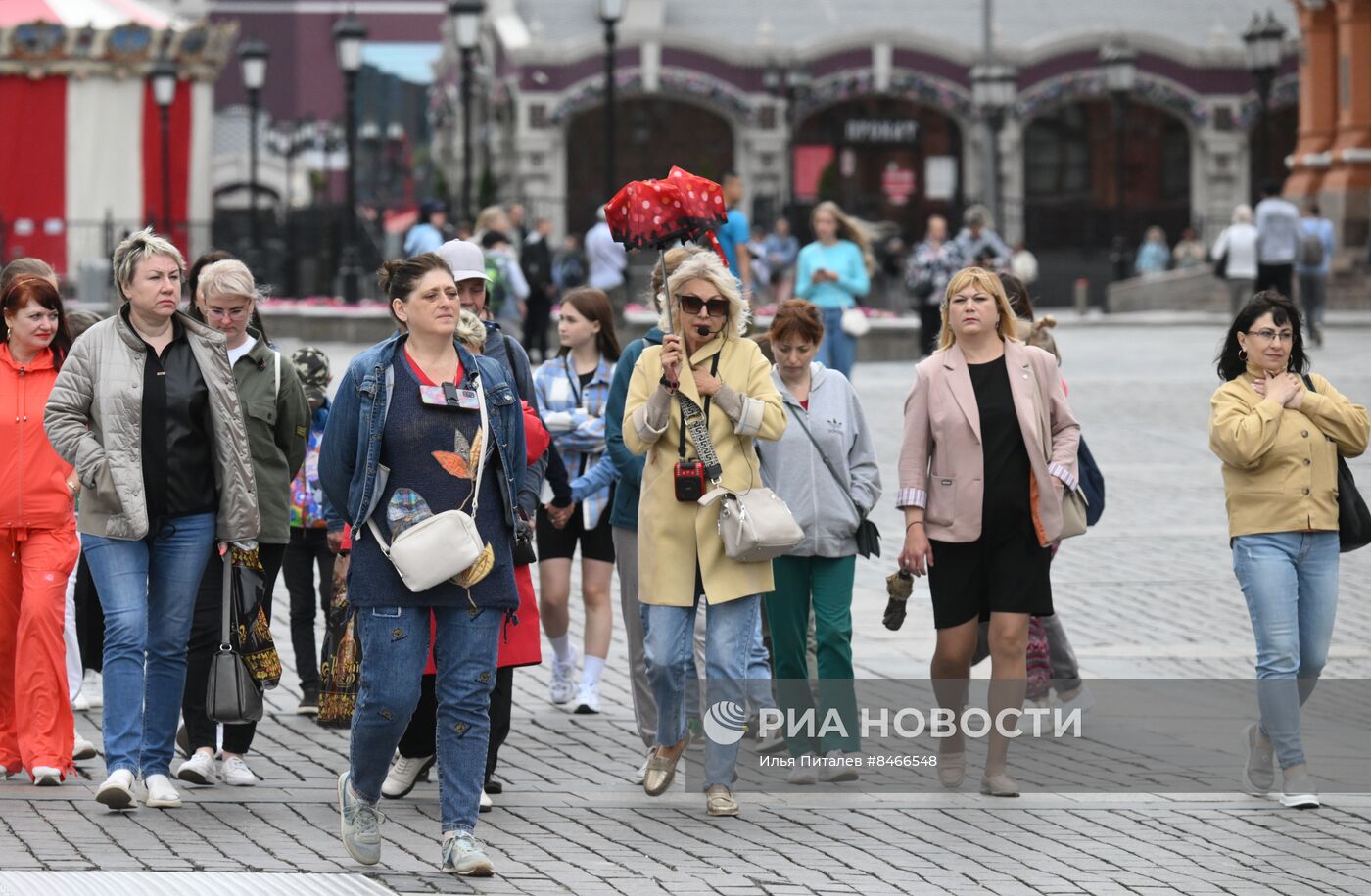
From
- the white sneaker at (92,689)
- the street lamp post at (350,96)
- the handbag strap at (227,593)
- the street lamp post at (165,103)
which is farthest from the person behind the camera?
the street lamp post at (165,103)

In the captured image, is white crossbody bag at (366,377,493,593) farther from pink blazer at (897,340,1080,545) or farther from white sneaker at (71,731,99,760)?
white sneaker at (71,731,99,760)

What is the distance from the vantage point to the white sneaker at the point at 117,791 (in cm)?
689

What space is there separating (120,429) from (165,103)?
1180 inches

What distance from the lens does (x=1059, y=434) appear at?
749cm

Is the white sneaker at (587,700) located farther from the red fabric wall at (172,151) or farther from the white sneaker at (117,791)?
the red fabric wall at (172,151)

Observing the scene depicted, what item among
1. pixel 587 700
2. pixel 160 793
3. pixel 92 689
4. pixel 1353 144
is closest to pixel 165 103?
pixel 1353 144

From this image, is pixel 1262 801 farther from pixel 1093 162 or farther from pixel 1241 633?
pixel 1093 162

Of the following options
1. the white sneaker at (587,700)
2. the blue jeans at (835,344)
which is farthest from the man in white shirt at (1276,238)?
the white sneaker at (587,700)

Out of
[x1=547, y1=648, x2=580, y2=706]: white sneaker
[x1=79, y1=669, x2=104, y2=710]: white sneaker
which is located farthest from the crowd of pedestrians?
[x1=79, y1=669, x2=104, y2=710]: white sneaker

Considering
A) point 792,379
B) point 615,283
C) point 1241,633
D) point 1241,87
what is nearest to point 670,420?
point 792,379

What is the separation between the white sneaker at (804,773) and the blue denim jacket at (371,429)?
1728 mm

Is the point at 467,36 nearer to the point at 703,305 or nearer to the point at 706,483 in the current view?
the point at 703,305

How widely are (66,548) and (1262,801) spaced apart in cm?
409

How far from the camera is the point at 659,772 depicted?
23.9ft
